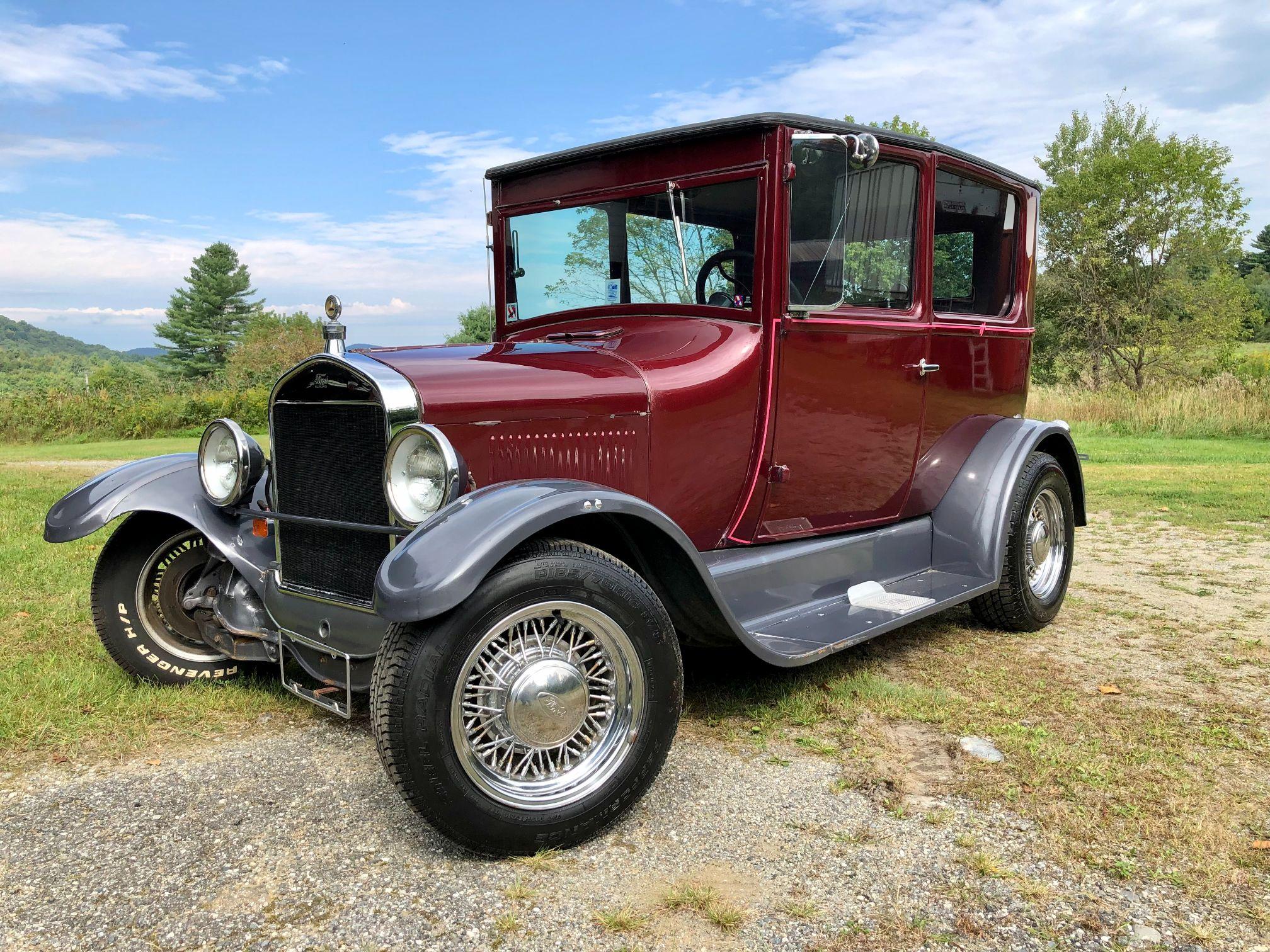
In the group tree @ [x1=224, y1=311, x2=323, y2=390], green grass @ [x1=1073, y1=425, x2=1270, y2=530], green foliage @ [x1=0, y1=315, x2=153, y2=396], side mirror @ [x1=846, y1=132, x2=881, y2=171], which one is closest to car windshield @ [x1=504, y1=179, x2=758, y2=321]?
side mirror @ [x1=846, y1=132, x2=881, y2=171]

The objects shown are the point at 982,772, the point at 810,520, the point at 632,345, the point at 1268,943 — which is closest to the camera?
the point at 1268,943

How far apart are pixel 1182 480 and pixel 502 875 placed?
395 inches

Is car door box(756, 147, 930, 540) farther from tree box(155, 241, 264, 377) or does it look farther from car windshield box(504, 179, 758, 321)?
tree box(155, 241, 264, 377)

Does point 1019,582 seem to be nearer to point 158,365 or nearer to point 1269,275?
point 1269,275

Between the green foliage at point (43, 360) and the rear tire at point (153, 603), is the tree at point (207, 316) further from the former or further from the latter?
the rear tire at point (153, 603)

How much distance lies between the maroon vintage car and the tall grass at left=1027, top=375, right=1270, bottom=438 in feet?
40.4

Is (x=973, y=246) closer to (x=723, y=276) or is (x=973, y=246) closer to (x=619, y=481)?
(x=723, y=276)

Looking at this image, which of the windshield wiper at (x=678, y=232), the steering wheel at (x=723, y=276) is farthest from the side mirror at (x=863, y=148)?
the windshield wiper at (x=678, y=232)

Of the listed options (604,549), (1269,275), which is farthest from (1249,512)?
(1269,275)

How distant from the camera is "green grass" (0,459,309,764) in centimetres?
328

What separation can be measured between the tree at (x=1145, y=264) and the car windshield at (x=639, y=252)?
29.2 meters

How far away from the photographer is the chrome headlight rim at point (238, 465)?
11.3 ft

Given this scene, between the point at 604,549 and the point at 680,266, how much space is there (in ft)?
4.27

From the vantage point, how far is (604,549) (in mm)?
3064
